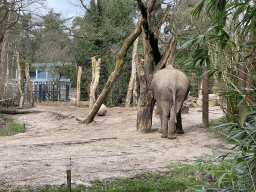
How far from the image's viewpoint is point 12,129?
9805 mm

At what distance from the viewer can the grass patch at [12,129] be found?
30.3 feet

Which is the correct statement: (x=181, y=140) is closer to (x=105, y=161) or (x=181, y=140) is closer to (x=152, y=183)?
(x=105, y=161)

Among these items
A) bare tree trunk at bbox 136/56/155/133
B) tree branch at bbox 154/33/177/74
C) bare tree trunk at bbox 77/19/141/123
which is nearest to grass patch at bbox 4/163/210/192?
bare tree trunk at bbox 136/56/155/133

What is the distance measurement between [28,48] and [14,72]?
3.25 m

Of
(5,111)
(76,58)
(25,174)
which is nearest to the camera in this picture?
(25,174)

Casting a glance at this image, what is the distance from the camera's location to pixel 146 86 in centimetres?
762

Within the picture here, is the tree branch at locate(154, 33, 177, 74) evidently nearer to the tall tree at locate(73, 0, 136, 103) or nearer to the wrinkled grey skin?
the wrinkled grey skin

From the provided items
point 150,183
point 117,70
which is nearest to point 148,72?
point 117,70

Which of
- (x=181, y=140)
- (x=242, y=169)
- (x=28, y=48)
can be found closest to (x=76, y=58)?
(x=28, y=48)

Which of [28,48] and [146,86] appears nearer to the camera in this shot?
[146,86]

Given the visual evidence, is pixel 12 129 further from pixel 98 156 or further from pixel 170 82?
pixel 98 156

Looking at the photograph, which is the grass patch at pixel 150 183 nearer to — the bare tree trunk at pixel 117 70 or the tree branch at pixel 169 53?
the tree branch at pixel 169 53

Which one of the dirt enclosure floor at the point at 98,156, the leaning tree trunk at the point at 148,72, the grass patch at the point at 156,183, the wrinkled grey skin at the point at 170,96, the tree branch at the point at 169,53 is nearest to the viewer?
the grass patch at the point at 156,183

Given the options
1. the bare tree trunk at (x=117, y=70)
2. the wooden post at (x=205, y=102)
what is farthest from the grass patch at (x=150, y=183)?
the bare tree trunk at (x=117, y=70)
